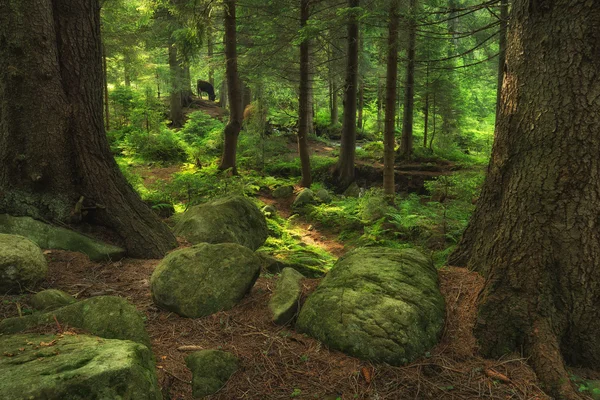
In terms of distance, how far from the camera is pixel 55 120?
4.75 m

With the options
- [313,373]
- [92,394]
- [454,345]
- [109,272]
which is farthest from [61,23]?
[454,345]

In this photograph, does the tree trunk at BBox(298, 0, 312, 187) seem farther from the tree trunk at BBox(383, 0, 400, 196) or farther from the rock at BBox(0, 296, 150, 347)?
the rock at BBox(0, 296, 150, 347)

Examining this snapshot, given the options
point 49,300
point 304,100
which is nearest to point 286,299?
point 49,300

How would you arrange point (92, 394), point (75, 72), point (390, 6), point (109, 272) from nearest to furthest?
point (92, 394) < point (109, 272) < point (75, 72) < point (390, 6)

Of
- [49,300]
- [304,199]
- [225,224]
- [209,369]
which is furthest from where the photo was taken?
[304,199]

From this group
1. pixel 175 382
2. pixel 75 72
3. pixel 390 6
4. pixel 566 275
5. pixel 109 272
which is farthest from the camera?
pixel 390 6

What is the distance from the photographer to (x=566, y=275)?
3.14 meters

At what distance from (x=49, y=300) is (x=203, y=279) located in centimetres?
135

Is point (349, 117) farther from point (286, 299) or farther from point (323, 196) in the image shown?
point (286, 299)

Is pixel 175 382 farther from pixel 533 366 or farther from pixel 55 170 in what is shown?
pixel 55 170

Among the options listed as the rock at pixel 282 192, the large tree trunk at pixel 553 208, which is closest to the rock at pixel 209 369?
the large tree trunk at pixel 553 208

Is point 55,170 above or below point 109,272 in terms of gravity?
above

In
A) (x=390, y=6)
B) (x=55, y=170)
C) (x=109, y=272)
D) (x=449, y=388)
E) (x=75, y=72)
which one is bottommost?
(x=449, y=388)

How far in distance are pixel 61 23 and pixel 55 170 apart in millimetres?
1879
